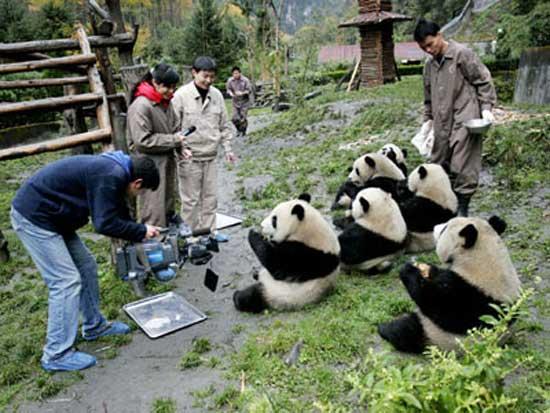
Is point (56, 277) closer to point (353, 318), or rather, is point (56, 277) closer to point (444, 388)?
point (353, 318)

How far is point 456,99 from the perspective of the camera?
14.8 ft

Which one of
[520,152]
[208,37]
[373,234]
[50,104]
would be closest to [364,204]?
[373,234]

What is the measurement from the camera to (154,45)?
30.2 m

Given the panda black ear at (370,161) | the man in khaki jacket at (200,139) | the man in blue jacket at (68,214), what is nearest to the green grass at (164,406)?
the man in blue jacket at (68,214)

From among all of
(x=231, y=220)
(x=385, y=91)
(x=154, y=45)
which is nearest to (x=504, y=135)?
(x=231, y=220)

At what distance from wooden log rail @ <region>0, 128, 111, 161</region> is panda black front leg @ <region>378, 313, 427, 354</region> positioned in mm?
2977

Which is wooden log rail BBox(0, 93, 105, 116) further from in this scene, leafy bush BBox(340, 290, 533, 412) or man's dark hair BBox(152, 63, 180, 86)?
leafy bush BBox(340, 290, 533, 412)

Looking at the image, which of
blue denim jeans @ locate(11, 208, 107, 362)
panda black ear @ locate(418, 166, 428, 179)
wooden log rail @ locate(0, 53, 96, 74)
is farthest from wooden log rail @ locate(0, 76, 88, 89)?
panda black ear @ locate(418, 166, 428, 179)

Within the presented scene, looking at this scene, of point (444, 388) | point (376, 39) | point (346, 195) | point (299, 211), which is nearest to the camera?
point (444, 388)

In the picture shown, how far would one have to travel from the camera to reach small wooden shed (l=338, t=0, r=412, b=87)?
1697 centimetres

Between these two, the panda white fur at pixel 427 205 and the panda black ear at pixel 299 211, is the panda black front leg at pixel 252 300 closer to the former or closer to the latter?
the panda black ear at pixel 299 211

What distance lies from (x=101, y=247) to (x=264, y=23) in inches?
929

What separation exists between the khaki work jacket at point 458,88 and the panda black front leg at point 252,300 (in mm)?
2574

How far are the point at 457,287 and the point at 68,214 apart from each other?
270 centimetres
